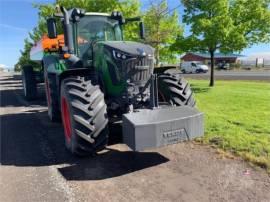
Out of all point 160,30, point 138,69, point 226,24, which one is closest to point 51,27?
point 138,69

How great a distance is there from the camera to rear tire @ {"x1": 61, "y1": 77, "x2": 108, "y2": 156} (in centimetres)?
457

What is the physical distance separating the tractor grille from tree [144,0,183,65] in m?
12.9

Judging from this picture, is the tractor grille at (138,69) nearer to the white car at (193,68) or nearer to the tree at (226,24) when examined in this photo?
the tree at (226,24)

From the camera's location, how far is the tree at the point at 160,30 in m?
18.0

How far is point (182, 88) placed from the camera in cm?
579

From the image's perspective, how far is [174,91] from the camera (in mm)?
5645

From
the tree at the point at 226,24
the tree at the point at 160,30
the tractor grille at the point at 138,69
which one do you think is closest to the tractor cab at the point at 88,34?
the tractor grille at the point at 138,69

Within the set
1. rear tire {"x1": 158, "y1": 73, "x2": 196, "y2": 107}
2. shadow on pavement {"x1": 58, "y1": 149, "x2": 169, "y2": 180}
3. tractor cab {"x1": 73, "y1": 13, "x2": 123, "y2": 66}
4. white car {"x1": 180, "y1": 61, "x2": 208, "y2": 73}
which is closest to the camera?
shadow on pavement {"x1": 58, "y1": 149, "x2": 169, "y2": 180}

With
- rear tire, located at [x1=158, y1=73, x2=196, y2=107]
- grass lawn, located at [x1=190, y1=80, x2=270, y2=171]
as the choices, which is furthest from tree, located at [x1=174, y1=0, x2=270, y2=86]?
rear tire, located at [x1=158, y1=73, x2=196, y2=107]

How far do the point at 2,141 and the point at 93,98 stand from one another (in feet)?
9.20

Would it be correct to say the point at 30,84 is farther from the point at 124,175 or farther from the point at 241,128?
the point at 124,175

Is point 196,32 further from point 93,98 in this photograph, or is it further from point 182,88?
point 93,98

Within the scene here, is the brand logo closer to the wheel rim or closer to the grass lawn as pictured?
the grass lawn

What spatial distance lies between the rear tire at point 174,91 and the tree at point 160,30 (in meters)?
12.2
